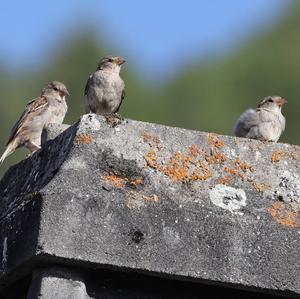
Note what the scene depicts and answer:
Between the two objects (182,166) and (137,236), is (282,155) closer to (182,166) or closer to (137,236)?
(182,166)

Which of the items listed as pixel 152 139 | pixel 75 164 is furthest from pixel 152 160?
pixel 75 164

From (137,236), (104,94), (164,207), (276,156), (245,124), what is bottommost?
(137,236)

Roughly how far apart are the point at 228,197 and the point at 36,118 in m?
4.99

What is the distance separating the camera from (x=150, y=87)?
54469mm

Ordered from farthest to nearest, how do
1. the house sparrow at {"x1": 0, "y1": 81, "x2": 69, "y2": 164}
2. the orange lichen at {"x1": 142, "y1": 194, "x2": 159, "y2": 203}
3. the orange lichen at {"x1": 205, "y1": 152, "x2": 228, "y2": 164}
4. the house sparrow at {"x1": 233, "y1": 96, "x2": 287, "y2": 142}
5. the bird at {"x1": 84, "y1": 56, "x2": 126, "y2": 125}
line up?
1. the house sparrow at {"x1": 0, "y1": 81, "x2": 69, "y2": 164}
2. the bird at {"x1": 84, "y1": 56, "x2": 126, "y2": 125}
3. the house sparrow at {"x1": 233, "y1": 96, "x2": 287, "y2": 142}
4. the orange lichen at {"x1": 205, "y1": 152, "x2": 228, "y2": 164}
5. the orange lichen at {"x1": 142, "y1": 194, "x2": 159, "y2": 203}

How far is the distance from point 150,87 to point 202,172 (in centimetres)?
4964

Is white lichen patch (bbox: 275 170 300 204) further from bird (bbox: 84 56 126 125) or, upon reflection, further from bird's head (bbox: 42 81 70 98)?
bird's head (bbox: 42 81 70 98)

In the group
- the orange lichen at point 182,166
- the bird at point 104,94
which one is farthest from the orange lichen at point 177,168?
the bird at point 104,94

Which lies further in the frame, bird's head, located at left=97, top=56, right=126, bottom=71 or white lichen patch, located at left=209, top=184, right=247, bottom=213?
bird's head, located at left=97, top=56, right=126, bottom=71

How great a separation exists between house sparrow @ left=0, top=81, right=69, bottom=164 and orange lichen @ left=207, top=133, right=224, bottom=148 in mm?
4624

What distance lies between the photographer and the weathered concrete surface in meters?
4.59

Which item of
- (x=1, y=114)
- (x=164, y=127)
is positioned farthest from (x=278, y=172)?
(x=1, y=114)

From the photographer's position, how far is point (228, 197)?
4.76 metres

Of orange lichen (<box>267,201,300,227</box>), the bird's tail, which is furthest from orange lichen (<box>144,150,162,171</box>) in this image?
the bird's tail
